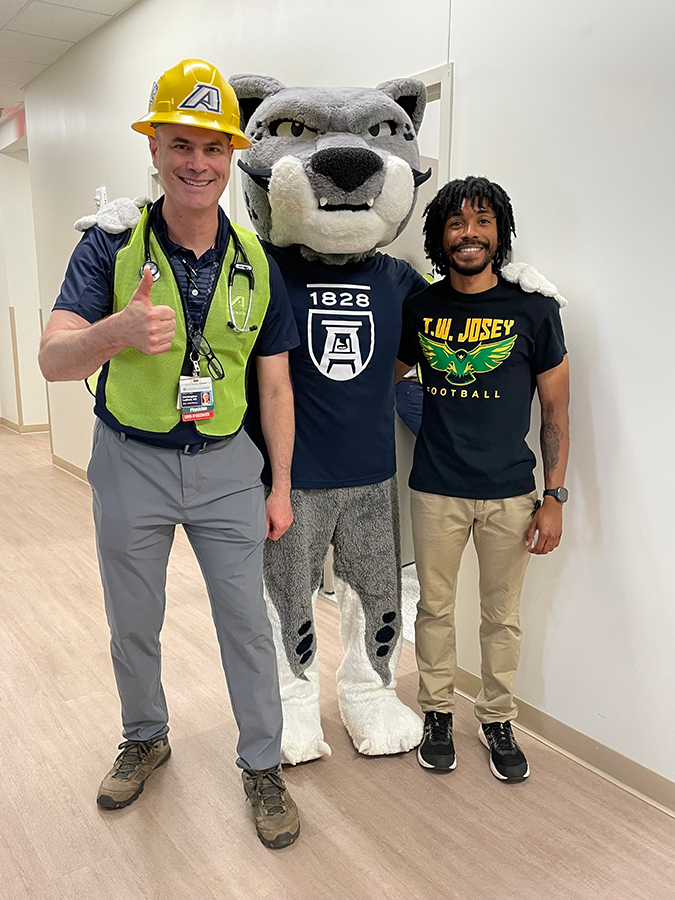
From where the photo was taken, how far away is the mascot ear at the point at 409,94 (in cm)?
194

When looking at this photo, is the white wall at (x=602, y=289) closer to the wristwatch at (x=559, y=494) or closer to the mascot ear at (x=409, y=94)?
the wristwatch at (x=559, y=494)

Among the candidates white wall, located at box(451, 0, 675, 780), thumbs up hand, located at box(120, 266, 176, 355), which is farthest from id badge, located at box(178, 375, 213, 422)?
white wall, located at box(451, 0, 675, 780)

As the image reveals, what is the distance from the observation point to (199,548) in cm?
176

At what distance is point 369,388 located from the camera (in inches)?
76.4

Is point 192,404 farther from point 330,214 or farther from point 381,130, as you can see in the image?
point 381,130

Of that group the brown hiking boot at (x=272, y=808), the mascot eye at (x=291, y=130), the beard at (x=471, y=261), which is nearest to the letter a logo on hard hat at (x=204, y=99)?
the mascot eye at (x=291, y=130)

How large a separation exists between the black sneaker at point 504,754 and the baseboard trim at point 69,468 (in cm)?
384

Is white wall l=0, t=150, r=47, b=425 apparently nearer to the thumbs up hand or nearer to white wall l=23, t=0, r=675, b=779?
white wall l=23, t=0, r=675, b=779

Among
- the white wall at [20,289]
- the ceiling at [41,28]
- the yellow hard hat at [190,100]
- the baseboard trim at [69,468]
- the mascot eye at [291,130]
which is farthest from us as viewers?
the white wall at [20,289]

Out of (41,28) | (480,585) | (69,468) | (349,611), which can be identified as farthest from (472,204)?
(69,468)

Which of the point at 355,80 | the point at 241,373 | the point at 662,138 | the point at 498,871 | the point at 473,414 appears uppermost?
the point at 355,80

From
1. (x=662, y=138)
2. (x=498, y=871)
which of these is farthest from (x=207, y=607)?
(x=662, y=138)

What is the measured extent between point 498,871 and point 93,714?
131 cm

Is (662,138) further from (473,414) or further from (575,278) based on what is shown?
(473,414)
